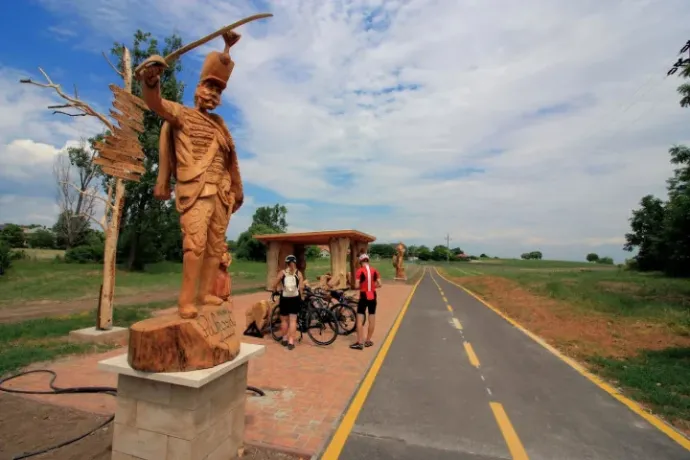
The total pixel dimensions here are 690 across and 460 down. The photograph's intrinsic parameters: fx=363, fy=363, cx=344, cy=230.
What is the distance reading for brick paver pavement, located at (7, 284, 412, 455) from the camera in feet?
12.9

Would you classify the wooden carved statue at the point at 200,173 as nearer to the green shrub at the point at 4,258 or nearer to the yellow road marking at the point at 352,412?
Answer: the yellow road marking at the point at 352,412

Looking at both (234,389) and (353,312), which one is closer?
(234,389)

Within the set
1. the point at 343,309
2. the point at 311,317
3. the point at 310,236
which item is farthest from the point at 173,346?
the point at 310,236

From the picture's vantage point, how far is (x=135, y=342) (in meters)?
2.93

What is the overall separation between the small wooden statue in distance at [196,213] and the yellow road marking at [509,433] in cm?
299

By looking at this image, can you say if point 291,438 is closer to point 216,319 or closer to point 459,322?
point 216,319

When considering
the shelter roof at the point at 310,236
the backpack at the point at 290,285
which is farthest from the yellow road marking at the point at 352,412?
the shelter roof at the point at 310,236

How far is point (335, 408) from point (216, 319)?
2.13 m

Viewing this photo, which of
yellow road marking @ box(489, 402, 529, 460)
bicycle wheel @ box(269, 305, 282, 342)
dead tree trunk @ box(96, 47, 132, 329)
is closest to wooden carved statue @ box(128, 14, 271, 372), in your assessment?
yellow road marking @ box(489, 402, 529, 460)

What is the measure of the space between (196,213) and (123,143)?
18.8ft

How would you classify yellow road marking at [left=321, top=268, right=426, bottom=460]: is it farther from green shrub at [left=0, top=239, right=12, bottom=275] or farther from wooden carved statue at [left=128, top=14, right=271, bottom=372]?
green shrub at [left=0, top=239, right=12, bottom=275]

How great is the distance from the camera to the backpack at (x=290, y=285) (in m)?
7.25

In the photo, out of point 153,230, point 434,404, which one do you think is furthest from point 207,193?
point 153,230

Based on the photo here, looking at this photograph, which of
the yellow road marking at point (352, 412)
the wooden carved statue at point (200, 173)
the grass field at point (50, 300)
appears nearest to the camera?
the wooden carved statue at point (200, 173)
